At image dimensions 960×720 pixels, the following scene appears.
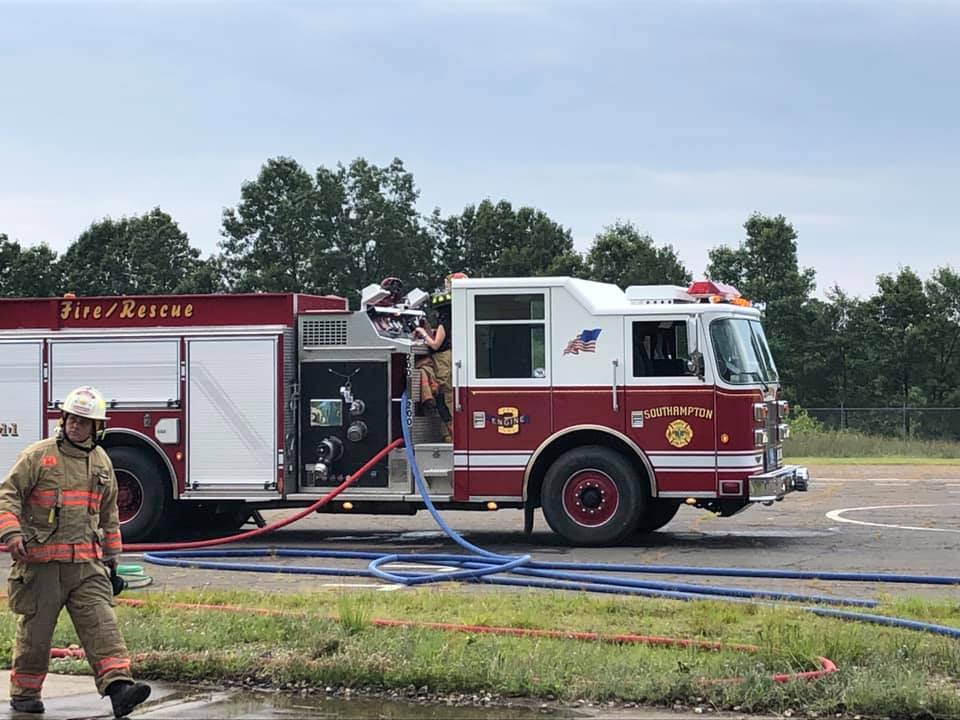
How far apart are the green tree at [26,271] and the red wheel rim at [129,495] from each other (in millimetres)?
42437

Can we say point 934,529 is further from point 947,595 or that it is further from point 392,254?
point 392,254

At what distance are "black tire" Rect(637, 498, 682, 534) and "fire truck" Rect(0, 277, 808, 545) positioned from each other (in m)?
0.03

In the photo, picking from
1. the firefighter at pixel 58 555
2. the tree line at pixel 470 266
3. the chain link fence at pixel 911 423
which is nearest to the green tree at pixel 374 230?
the tree line at pixel 470 266

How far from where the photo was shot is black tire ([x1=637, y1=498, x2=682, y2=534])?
14.6m

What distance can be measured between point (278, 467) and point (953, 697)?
9046 millimetres

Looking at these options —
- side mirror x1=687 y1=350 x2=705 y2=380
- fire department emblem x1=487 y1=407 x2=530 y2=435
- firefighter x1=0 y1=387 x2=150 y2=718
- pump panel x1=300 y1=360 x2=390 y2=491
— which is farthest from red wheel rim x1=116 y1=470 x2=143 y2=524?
firefighter x1=0 y1=387 x2=150 y2=718

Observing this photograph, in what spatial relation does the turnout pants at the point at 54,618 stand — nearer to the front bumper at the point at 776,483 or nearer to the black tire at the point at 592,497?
the black tire at the point at 592,497

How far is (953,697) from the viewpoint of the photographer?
6.64 meters

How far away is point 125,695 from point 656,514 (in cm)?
896

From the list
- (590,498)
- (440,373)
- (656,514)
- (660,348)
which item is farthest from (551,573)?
(656,514)

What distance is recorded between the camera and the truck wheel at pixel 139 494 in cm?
1473

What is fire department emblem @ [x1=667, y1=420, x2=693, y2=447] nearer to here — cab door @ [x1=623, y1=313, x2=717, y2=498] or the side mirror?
cab door @ [x1=623, y1=313, x2=717, y2=498]

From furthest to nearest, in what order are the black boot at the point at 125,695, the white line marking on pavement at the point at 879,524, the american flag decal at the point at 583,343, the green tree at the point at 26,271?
the green tree at the point at 26,271, the white line marking on pavement at the point at 879,524, the american flag decal at the point at 583,343, the black boot at the point at 125,695

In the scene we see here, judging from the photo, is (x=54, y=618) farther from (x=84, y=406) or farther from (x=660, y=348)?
(x=660, y=348)
